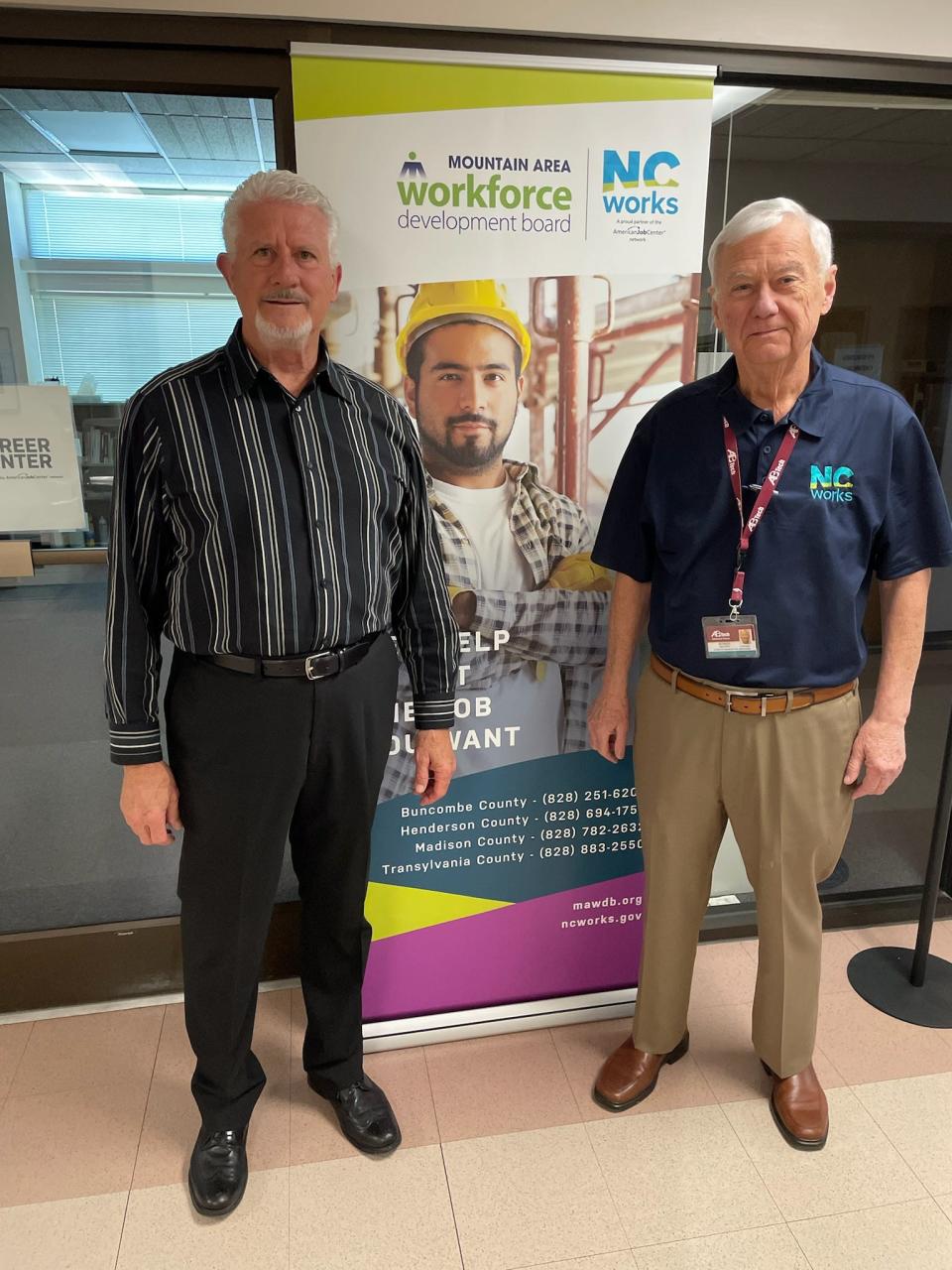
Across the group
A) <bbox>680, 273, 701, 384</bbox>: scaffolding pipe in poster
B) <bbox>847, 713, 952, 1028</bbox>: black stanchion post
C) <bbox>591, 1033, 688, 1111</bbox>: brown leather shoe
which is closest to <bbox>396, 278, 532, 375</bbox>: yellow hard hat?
<bbox>680, 273, 701, 384</bbox>: scaffolding pipe in poster

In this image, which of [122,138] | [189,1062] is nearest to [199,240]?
[122,138]

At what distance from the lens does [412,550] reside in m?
1.81

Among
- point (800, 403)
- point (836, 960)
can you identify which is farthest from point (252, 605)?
point (836, 960)

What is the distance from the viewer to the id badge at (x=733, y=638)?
5.59 feet

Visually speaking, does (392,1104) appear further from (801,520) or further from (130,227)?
(130,227)

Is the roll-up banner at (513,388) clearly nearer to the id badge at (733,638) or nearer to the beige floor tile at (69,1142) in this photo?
the id badge at (733,638)

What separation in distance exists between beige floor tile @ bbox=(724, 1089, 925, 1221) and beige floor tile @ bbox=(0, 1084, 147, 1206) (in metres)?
1.36

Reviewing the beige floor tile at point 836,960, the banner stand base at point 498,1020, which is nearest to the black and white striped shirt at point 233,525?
the banner stand base at point 498,1020

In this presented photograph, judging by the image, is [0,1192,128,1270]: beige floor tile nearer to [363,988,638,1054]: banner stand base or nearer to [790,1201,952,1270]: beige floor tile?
[363,988,638,1054]: banner stand base

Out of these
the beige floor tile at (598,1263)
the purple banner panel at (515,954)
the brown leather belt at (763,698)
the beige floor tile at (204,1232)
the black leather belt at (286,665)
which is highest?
the black leather belt at (286,665)

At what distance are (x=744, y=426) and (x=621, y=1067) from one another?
149 centimetres

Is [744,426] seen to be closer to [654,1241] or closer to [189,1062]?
[654,1241]

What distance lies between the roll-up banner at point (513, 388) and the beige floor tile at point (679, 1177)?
0.43 m

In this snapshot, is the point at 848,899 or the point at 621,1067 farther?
the point at 848,899
